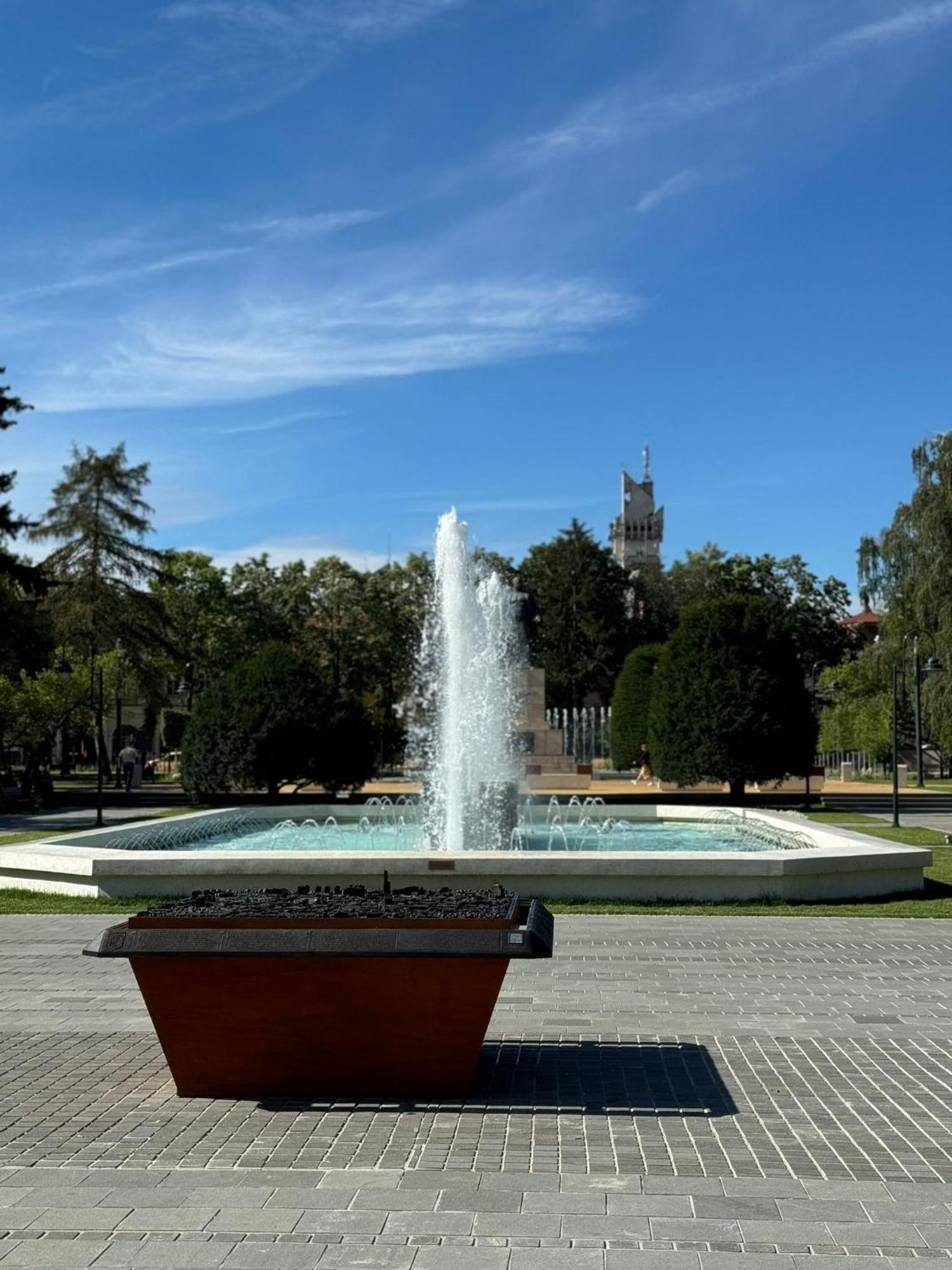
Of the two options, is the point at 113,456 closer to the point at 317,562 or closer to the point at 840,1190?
the point at 317,562

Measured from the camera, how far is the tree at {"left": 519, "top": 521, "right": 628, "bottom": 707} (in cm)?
7562

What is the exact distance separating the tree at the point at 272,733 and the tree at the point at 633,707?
60.5ft

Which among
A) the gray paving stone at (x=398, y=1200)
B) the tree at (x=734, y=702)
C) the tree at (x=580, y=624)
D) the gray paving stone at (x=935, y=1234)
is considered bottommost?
the gray paving stone at (x=935, y=1234)

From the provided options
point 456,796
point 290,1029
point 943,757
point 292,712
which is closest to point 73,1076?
point 290,1029

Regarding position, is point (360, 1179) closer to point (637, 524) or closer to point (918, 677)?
point (918, 677)

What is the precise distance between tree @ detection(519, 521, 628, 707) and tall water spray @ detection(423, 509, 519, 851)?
3598cm

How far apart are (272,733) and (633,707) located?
22.1m

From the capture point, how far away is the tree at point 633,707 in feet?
162

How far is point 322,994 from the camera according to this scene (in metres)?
6.41

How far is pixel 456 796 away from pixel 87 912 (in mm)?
6824

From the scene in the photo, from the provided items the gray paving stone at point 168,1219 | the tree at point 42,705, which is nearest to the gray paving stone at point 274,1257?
the gray paving stone at point 168,1219

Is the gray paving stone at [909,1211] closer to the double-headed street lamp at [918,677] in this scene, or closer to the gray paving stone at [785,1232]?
the gray paving stone at [785,1232]

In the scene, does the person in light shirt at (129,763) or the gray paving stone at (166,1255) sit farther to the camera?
the person in light shirt at (129,763)

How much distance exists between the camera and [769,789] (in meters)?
42.5
